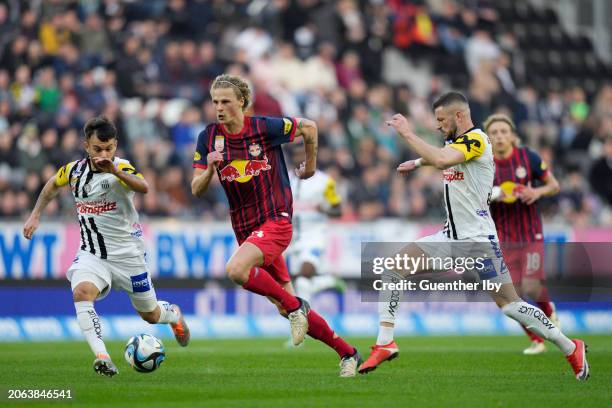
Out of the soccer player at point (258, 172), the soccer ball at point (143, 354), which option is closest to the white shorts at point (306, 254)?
the soccer player at point (258, 172)

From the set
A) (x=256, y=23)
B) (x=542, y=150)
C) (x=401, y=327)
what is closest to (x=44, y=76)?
(x=256, y=23)

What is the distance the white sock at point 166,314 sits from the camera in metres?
12.3

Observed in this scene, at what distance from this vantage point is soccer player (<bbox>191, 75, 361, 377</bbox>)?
1102cm

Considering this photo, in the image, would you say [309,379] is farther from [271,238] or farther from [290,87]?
[290,87]

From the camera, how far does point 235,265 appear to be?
1062 cm

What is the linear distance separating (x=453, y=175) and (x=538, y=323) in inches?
60.6

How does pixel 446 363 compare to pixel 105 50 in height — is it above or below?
below

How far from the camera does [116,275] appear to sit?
11.7m

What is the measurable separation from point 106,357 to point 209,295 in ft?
30.4

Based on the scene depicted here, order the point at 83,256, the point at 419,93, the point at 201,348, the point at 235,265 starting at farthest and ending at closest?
1. the point at 419,93
2. the point at 201,348
3. the point at 83,256
4. the point at 235,265

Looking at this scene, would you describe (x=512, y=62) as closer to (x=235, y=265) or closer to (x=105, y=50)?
(x=105, y=50)

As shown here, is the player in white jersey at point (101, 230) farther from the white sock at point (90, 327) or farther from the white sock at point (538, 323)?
the white sock at point (538, 323)

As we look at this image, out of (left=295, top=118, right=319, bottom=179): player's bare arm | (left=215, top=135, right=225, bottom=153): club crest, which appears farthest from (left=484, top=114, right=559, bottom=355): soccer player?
(left=215, top=135, right=225, bottom=153): club crest

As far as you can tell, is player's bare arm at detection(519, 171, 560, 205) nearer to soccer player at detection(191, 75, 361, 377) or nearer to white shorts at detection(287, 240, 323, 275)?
white shorts at detection(287, 240, 323, 275)
